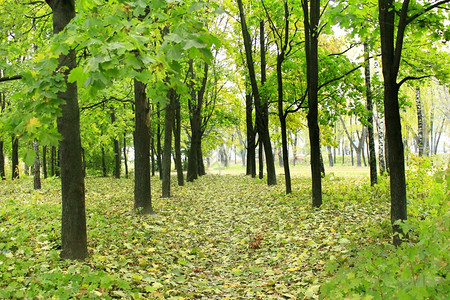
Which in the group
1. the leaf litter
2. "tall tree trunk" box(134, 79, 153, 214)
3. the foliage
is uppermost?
"tall tree trunk" box(134, 79, 153, 214)

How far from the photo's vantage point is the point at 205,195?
14.2 m

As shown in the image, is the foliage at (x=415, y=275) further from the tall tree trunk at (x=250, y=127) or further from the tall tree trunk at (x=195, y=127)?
the tall tree trunk at (x=250, y=127)

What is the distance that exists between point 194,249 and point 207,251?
297 mm

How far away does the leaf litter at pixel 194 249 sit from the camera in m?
4.29

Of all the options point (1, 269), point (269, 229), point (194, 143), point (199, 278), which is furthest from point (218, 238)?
point (194, 143)

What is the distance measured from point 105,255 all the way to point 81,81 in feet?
12.8

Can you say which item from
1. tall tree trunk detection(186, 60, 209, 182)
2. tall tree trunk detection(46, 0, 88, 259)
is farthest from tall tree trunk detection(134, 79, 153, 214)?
tall tree trunk detection(186, 60, 209, 182)

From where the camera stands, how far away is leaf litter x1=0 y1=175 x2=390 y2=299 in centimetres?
429

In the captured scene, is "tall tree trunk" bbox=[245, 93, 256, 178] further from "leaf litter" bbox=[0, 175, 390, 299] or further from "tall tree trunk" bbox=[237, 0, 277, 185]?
"leaf litter" bbox=[0, 175, 390, 299]

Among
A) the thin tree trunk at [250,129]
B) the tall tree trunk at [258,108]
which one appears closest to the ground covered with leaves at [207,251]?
the tall tree trunk at [258,108]

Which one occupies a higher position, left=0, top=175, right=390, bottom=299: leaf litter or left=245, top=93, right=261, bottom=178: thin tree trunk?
left=245, top=93, right=261, bottom=178: thin tree trunk

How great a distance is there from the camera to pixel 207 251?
6.65 metres

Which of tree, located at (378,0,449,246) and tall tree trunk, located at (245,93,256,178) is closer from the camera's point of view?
tree, located at (378,0,449,246)

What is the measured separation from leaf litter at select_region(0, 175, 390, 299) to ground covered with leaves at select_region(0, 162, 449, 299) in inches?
0.7
